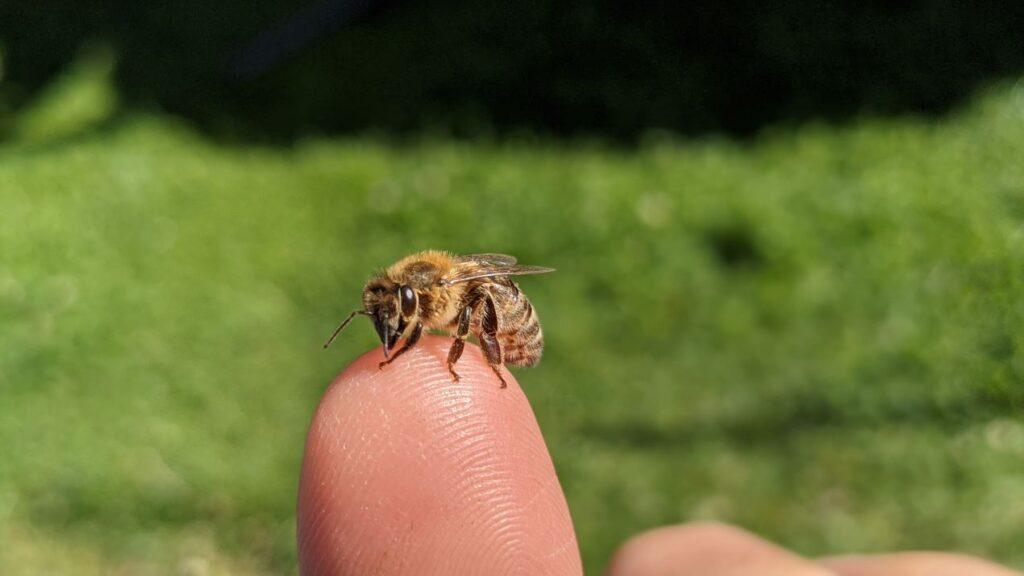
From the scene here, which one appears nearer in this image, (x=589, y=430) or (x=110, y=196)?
(x=589, y=430)

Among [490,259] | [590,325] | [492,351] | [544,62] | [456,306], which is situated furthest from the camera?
[544,62]

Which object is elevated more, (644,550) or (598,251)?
(598,251)

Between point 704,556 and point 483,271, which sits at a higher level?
point 483,271

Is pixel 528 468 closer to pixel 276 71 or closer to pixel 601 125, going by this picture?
pixel 601 125

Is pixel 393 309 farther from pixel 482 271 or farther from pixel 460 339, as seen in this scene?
pixel 482 271

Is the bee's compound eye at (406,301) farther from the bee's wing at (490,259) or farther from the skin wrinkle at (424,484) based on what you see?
the bee's wing at (490,259)

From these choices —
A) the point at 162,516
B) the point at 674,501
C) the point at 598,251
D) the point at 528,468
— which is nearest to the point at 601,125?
the point at 598,251

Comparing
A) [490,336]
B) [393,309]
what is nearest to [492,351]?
[490,336]
